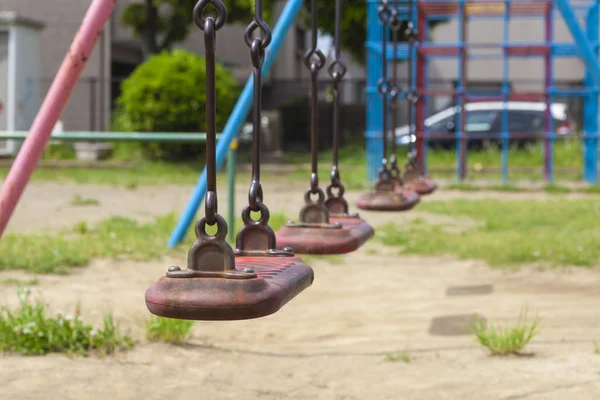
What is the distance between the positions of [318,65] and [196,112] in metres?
12.0

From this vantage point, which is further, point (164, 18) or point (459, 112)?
point (164, 18)

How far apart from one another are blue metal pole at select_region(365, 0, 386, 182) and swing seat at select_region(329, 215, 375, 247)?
30.3 feet

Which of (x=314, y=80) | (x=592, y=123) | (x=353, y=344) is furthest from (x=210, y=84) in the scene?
(x=592, y=123)

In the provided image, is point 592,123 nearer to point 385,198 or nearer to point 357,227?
point 385,198

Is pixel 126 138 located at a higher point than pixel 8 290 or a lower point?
higher

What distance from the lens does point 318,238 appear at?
283 cm

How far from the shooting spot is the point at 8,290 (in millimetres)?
4652

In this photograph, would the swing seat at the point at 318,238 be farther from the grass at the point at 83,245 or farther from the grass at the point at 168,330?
the grass at the point at 83,245

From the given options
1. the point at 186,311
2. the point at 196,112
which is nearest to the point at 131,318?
the point at 186,311

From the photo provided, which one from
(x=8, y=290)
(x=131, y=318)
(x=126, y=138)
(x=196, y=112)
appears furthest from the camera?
(x=196, y=112)

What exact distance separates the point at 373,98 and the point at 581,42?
6.44 m

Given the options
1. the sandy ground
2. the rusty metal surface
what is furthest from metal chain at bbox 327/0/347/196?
the sandy ground

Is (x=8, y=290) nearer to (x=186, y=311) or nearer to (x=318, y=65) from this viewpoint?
(x=318, y=65)

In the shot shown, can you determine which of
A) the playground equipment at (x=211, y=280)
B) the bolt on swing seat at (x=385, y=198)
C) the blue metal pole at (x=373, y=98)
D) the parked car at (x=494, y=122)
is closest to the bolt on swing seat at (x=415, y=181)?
the bolt on swing seat at (x=385, y=198)
